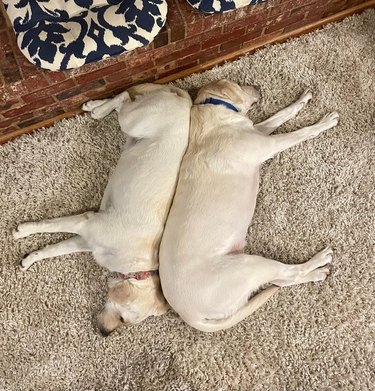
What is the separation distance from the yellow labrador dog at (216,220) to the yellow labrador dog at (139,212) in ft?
0.18

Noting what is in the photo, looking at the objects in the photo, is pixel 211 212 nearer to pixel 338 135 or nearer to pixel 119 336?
pixel 119 336

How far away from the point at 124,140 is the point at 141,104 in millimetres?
300

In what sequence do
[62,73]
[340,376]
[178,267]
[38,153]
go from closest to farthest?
[178,267], [62,73], [340,376], [38,153]

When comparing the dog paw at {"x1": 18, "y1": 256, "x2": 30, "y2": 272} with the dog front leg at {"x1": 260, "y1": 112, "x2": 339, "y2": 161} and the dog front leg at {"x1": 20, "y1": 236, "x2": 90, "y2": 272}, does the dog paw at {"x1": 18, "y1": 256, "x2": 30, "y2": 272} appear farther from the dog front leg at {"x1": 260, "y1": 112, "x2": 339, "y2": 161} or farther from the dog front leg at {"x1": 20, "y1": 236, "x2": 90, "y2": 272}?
the dog front leg at {"x1": 260, "y1": 112, "x2": 339, "y2": 161}

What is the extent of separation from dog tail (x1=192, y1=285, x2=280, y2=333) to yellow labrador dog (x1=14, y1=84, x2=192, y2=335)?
18cm

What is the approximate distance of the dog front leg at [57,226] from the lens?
1.82 metres

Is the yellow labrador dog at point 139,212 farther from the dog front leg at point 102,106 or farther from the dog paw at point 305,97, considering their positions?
the dog paw at point 305,97

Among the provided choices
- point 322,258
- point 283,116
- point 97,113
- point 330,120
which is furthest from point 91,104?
point 322,258

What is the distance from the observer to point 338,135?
2.12 m

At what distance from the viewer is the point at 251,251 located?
2031 mm

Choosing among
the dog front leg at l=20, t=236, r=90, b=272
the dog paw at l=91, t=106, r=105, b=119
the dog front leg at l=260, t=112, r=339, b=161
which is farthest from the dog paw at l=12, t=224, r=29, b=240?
the dog front leg at l=260, t=112, r=339, b=161

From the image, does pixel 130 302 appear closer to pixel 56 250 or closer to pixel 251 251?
pixel 56 250

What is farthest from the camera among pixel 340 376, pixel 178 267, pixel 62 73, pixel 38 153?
pixel 38 153

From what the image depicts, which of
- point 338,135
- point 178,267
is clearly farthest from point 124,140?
point 338,135
